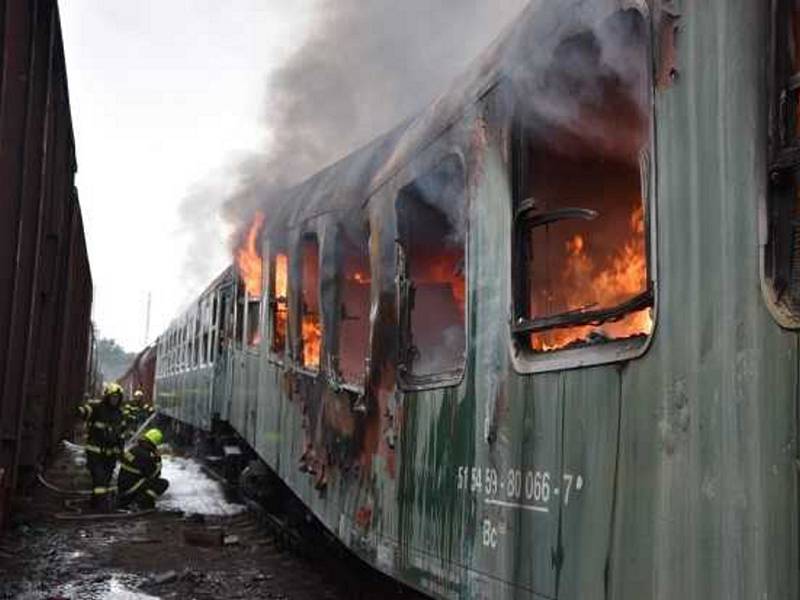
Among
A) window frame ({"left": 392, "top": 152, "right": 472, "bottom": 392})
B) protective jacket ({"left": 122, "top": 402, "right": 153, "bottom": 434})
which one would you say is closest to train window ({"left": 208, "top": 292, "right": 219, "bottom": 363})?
protective jacket ({"left": 122, "top": 402, "right": 153, "bottom": 434})

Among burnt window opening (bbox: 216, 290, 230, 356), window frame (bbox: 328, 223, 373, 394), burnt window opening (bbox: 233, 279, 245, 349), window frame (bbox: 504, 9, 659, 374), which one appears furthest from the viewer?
burnt window opening (bbox: 216, 290, 230, 356)

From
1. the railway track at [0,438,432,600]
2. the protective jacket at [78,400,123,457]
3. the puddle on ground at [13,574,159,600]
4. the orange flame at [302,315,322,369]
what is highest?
the orange flame at [302,315,322,369]

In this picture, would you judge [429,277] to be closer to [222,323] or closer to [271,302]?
[271,302]

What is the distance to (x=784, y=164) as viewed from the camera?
217 cm

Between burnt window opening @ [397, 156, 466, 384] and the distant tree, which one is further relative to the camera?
the distant tree

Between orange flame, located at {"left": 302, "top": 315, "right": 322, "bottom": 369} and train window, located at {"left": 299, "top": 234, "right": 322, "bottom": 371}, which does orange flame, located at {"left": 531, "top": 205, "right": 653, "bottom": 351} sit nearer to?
orange flame, located at {"left": 302, "top": 315, "right": 322, "bottom": 369}

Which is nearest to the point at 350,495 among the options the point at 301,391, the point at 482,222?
the point at 301,391

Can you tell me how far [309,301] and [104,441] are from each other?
6.11 m

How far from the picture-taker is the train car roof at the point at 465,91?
3240 millimetres

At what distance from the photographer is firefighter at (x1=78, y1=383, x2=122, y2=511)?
478 inches

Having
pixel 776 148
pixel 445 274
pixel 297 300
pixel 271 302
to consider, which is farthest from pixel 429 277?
pixel 271 302

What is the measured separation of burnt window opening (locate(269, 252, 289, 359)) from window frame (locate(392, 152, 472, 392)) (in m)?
3.36

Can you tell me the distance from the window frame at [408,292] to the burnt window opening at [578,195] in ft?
1.59

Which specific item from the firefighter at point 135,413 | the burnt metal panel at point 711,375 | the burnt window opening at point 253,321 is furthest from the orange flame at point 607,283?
the firefighter at point 135,413
